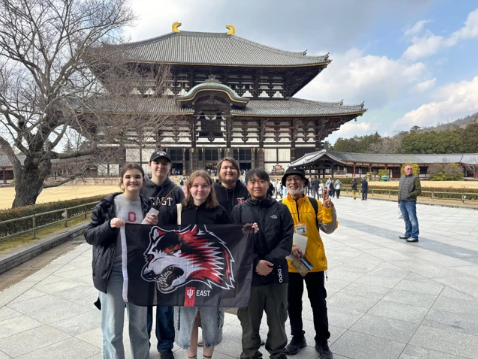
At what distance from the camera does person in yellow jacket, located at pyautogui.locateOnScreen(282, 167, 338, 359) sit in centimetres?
267

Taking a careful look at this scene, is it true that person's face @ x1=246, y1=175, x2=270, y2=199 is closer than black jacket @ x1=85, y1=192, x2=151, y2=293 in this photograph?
No

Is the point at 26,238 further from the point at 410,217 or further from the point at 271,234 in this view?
the point at 410,217

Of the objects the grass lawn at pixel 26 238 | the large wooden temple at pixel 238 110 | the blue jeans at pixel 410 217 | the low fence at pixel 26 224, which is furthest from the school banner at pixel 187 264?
the large wooden temple at pixel 238 110

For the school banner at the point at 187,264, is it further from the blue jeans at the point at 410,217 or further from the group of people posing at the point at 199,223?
the blue jeans at the point at 410,217

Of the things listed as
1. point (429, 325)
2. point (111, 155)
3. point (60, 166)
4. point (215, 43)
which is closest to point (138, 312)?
point (429, 325)

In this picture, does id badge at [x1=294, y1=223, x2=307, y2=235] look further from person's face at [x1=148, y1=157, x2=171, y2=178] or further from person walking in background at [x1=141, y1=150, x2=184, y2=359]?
person's face at [x1=148, y1=157, x2=171, y2=178]

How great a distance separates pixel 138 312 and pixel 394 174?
38189 millimetres

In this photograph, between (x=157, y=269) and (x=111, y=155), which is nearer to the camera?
(x=157, y=269)

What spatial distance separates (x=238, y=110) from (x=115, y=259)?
1005 inches

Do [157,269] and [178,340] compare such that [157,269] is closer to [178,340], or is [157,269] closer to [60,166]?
[178,340]

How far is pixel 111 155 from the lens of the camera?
1032 cm

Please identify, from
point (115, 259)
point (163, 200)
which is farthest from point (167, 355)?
point (163, 200)

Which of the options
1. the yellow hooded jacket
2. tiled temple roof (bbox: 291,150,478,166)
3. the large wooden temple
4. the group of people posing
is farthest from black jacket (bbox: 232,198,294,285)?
tiled temple roof (bbox: 291,150,478,166)

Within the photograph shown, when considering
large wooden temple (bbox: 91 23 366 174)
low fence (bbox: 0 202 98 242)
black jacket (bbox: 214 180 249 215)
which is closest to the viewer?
black jacket (bbox: 214 180 249 215)
